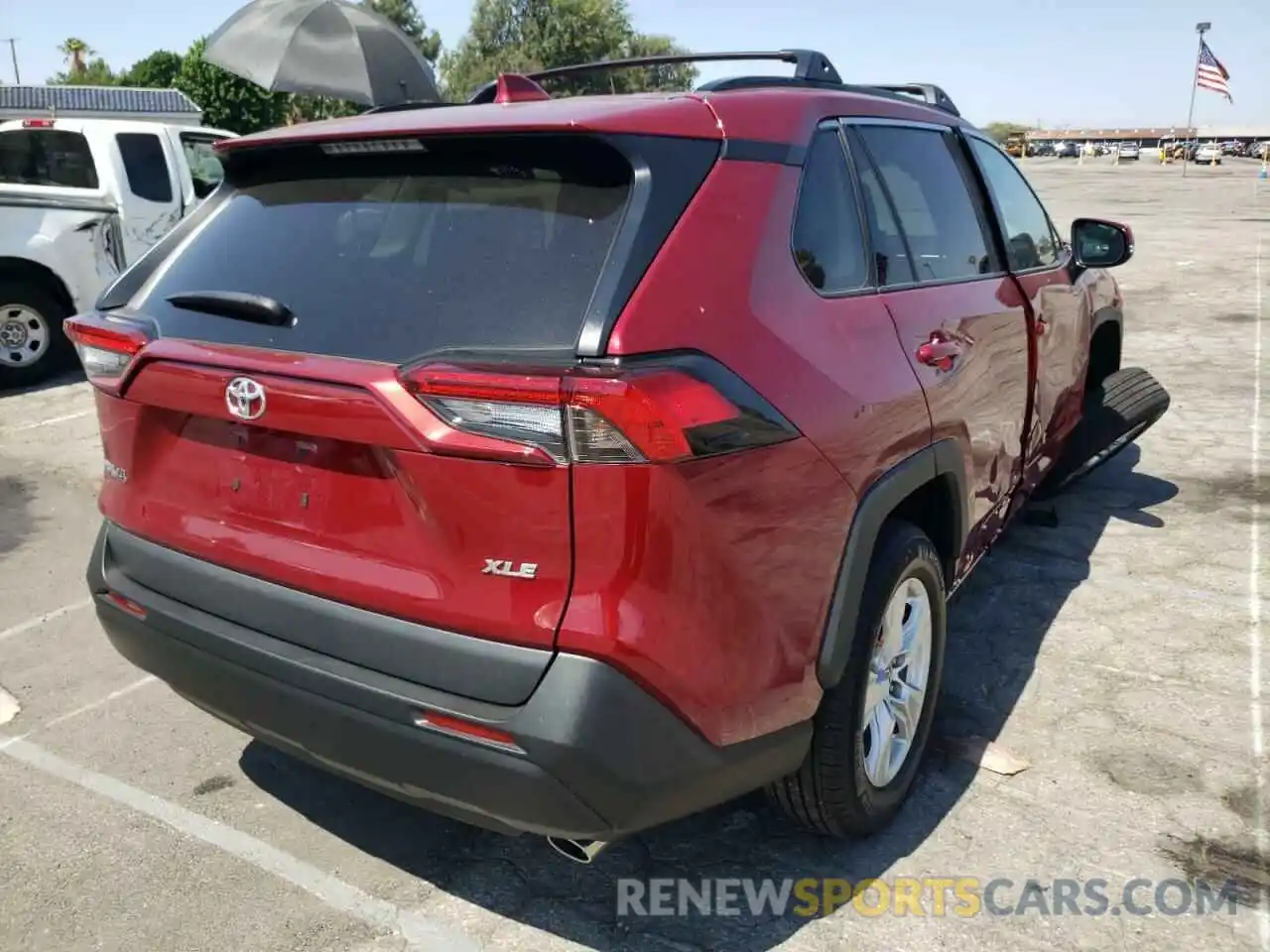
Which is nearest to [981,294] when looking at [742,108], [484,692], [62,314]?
[742,108]

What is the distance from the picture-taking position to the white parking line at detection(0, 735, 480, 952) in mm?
2492

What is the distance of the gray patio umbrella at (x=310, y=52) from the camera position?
32.9 feet

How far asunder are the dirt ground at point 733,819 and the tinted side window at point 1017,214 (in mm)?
1374

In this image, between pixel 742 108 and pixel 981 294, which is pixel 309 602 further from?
pixel 981 294

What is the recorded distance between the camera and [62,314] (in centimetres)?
885

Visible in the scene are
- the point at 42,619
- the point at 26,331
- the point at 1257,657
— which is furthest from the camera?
the point at 26,331

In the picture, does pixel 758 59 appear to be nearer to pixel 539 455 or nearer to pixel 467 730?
pixel 539 455

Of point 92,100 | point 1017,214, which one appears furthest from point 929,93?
point 92,100

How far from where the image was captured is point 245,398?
220cm

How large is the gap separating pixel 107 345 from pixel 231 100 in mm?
27175

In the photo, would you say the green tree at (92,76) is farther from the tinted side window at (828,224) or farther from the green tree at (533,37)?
the tinted side window at (828,224)

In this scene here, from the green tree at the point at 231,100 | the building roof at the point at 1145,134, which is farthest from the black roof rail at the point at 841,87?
the building roof at the point at 1145,134

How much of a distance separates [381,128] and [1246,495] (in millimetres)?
5071

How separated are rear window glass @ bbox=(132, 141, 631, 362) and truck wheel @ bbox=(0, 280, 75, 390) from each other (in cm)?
711
